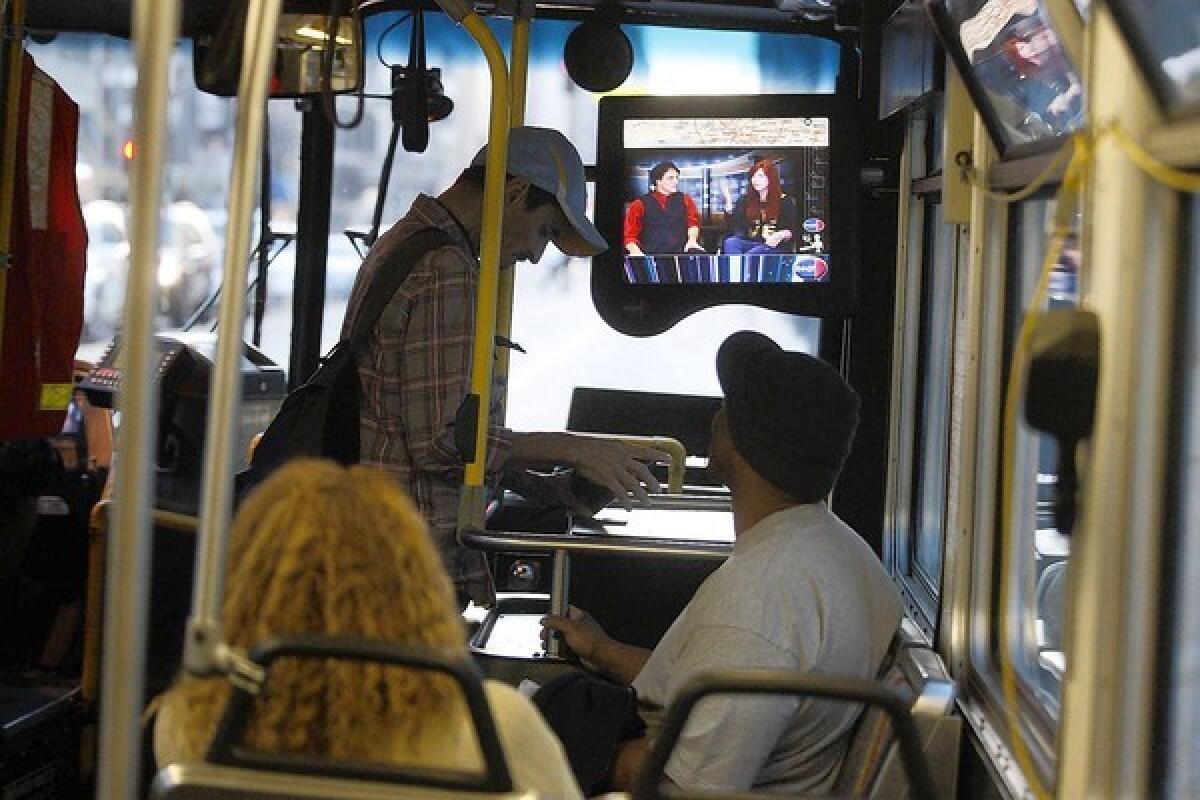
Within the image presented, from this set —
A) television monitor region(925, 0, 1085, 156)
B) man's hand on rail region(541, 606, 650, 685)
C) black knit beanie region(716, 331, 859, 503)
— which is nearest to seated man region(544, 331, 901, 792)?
black knit beanie region(716, 331, 859, 503)

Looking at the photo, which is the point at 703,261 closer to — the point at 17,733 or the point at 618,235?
the point at 618,235

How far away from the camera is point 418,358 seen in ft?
13.6

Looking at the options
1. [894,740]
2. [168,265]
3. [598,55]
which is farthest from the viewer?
[168,265]

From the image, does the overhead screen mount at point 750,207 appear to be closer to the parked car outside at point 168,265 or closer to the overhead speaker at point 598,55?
the overhead speaker at point 598,55

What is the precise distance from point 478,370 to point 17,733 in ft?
5.25

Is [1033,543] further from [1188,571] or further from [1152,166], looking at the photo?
[1152,166]

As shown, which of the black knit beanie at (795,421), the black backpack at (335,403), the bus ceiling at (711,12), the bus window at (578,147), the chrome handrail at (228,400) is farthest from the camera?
the bus window at (578,147)

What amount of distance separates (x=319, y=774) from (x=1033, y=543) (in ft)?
5.55

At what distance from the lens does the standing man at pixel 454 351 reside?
4.13m

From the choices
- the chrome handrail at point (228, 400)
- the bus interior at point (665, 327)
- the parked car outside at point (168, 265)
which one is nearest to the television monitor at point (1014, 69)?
the bus interior at point (665, 327)

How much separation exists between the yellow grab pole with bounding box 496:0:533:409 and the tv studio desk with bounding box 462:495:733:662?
19.9 inches

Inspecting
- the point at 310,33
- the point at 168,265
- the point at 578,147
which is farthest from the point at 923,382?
the point at 168,265

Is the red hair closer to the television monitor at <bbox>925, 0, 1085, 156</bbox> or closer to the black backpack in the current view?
the black backpack

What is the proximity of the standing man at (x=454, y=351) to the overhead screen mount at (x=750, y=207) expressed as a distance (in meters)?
0.46
